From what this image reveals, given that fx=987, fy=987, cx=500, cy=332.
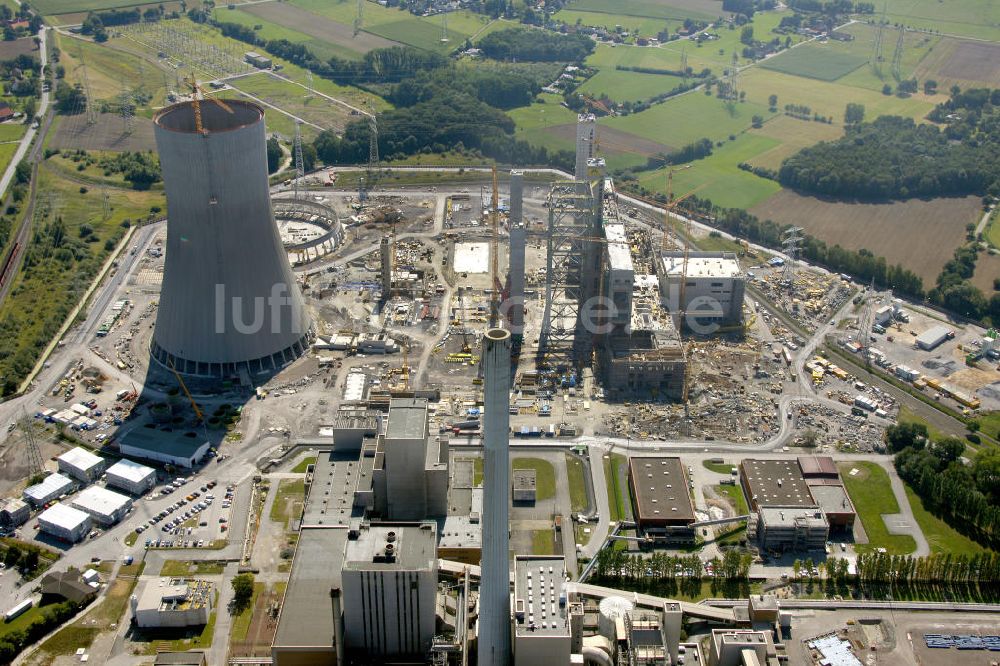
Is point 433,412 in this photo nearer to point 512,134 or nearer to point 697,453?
point 697,453

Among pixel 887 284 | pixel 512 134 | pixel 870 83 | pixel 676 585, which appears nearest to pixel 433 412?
pixel 676 585

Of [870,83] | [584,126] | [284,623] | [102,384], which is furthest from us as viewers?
[870,83]

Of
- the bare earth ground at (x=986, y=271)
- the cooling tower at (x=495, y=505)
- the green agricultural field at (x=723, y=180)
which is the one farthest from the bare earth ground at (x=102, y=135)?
the bare earth ground at (x=986, y=271)

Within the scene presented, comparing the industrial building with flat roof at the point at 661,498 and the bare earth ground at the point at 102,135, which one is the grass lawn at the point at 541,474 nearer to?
the industrial building with flat roof at the point at 661,498

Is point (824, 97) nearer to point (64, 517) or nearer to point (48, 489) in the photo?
point (48, 489)

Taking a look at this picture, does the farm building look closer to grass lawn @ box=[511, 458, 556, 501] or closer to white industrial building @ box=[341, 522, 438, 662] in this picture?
A: white industrial building @ box=[341, 522, 438, 662]

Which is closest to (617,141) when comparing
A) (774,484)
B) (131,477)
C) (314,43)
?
(314,43)

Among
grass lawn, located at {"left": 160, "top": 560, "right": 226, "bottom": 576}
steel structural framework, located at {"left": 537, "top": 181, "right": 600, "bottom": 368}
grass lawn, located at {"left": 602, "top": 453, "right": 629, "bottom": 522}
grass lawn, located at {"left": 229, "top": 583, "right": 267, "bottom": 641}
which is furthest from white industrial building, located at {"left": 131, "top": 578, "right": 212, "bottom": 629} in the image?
steel structural framework, located at {"left": 537, "top": 181, "right": 600, "bottom": 368}
